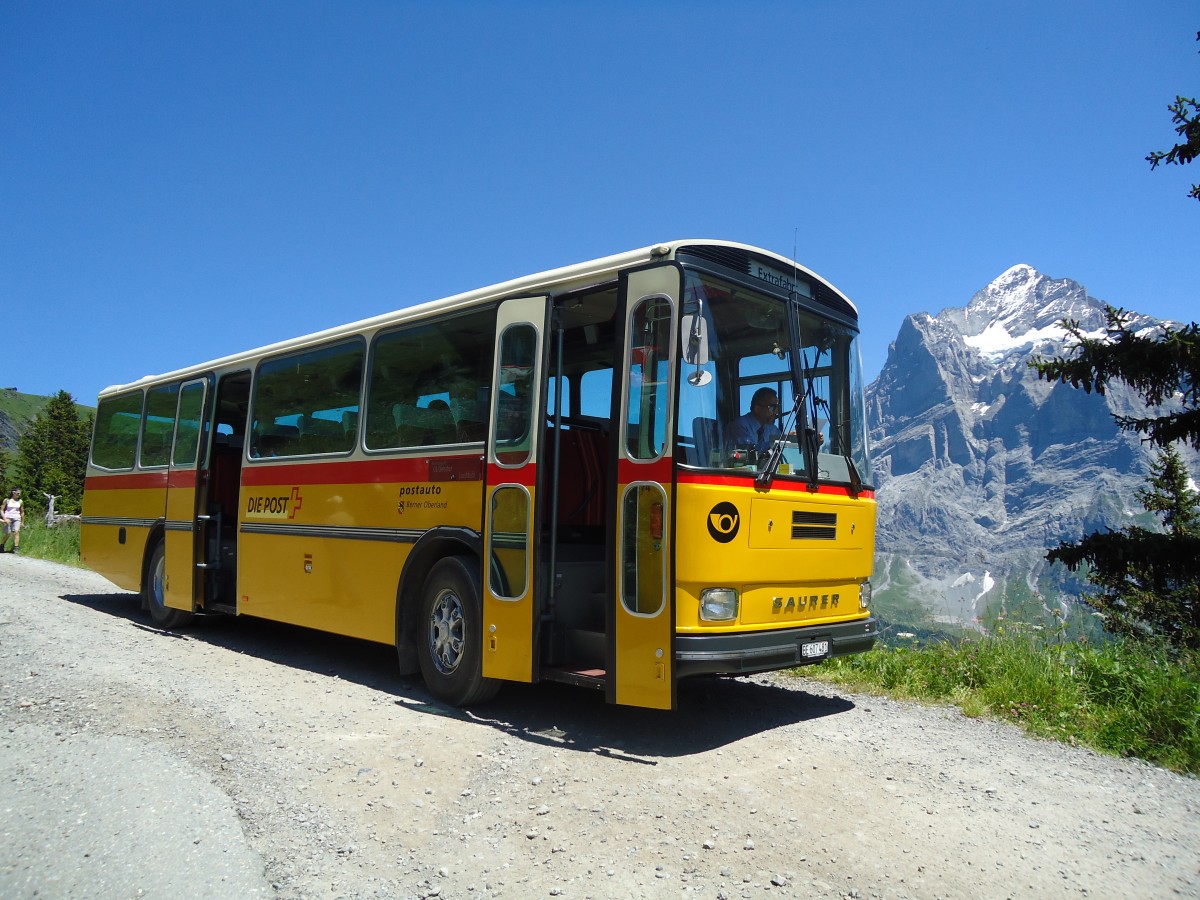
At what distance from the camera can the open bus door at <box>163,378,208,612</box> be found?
33.8 ft

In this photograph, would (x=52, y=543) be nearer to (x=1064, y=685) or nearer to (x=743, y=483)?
(x=743, y=483)

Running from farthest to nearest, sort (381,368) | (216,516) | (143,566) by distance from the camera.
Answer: (143,566)
(216,516)
(381,368)

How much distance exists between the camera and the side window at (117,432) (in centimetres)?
1214

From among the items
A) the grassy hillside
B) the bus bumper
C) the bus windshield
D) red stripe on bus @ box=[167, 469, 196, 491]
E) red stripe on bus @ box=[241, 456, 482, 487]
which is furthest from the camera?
the grassy hillside

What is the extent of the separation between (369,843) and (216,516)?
284 inches

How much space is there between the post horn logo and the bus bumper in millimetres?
605

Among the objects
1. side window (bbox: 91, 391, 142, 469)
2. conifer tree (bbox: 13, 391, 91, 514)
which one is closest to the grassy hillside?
conifer tree (bbox: 13, 391, 91, 514)

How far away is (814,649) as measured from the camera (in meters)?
6.09

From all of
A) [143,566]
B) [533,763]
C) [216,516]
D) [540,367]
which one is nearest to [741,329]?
[540,367]

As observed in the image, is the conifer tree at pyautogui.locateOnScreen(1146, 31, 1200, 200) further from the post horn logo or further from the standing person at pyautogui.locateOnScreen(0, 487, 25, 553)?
the standing person at pyautogui.locateOnScreen(0, 487, 25, 553)

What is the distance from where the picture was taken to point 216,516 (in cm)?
1038

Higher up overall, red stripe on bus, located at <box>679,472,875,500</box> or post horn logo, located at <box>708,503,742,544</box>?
red stripe on bus, located at <box>679,472,875,500</box>

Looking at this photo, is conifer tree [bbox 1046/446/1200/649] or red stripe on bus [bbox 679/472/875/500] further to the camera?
conifer tree [bbox 1046/446/1200/649]

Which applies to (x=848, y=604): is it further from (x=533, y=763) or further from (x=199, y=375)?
(x=199, y=375)
